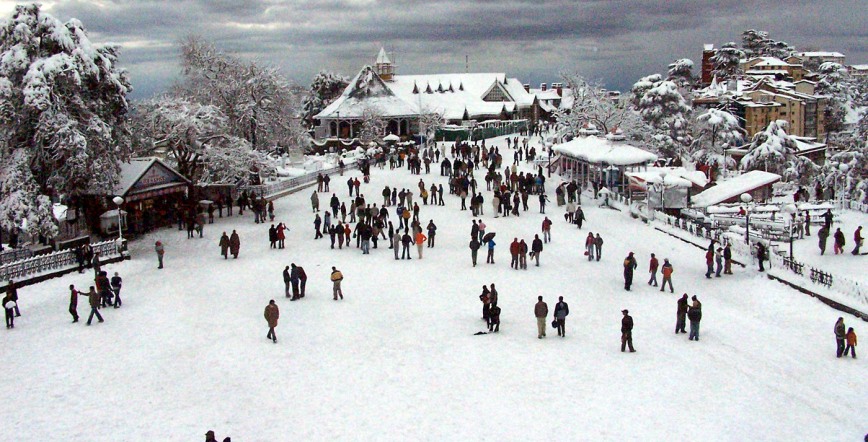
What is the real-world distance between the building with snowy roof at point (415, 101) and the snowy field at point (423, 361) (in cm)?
4386

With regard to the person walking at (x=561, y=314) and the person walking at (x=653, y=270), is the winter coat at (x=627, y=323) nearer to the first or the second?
the person walking at (x=561, y=314)

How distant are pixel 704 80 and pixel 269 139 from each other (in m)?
82.3

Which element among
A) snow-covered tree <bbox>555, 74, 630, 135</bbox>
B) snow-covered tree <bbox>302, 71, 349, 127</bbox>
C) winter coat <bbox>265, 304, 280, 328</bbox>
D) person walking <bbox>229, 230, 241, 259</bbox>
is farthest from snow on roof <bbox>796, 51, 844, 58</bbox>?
winter coat <bbox>265, 304, 280, 328</bbox>

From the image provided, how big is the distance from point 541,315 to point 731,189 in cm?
1985

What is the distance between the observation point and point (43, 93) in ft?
81.5

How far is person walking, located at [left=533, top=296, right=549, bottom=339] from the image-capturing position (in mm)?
17078

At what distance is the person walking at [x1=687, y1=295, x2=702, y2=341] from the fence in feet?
57.5

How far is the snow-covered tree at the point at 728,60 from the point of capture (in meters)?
97.1

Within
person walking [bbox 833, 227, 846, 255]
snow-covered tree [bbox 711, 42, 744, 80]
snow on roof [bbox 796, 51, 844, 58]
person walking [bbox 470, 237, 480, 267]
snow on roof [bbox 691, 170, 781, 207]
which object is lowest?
person walking [bbox 833, 227, 846, 255]

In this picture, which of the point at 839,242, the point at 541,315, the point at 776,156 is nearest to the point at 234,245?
the point at 541,315

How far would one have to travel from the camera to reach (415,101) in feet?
265

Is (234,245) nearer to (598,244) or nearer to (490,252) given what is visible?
(490,252)

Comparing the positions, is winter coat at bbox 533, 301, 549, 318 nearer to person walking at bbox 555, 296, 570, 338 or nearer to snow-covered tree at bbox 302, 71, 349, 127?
person walking at bbox 555, 296, 570, 338

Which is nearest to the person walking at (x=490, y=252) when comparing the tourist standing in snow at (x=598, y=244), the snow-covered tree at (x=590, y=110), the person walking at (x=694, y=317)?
the tourist standing in snow at (x=598, y=244)
